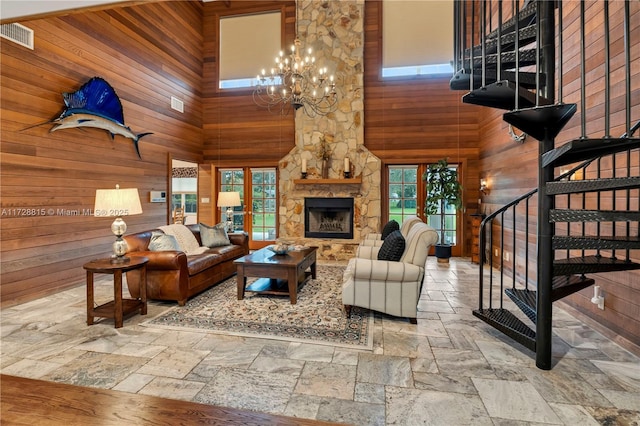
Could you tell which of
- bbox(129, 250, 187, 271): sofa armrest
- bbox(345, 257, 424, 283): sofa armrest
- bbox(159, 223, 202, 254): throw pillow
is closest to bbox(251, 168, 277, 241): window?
bbox(159, 223, 202, 254): throw pillow

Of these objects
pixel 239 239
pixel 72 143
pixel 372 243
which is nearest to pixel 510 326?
pixel 372 243

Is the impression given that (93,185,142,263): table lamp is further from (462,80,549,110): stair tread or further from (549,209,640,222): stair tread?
(549,209,640,222): stair tread

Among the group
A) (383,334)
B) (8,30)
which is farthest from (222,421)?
(8,30)

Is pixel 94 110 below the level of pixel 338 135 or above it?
below

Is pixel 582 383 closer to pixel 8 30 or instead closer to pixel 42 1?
pixel 42 1

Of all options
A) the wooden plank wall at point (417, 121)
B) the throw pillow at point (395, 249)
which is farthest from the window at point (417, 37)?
the throw pillow at point (395, 249)

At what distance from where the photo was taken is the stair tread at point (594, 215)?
1.91 meters

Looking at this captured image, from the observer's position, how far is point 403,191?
6.77 metres

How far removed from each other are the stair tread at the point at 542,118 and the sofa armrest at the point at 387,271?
1.49 m

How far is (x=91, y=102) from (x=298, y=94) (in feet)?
9.98

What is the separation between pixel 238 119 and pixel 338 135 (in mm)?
2399

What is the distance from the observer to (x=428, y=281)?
4703mm

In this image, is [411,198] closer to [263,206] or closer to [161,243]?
[263,206]

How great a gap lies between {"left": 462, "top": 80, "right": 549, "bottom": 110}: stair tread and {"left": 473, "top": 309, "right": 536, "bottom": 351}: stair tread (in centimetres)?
176
